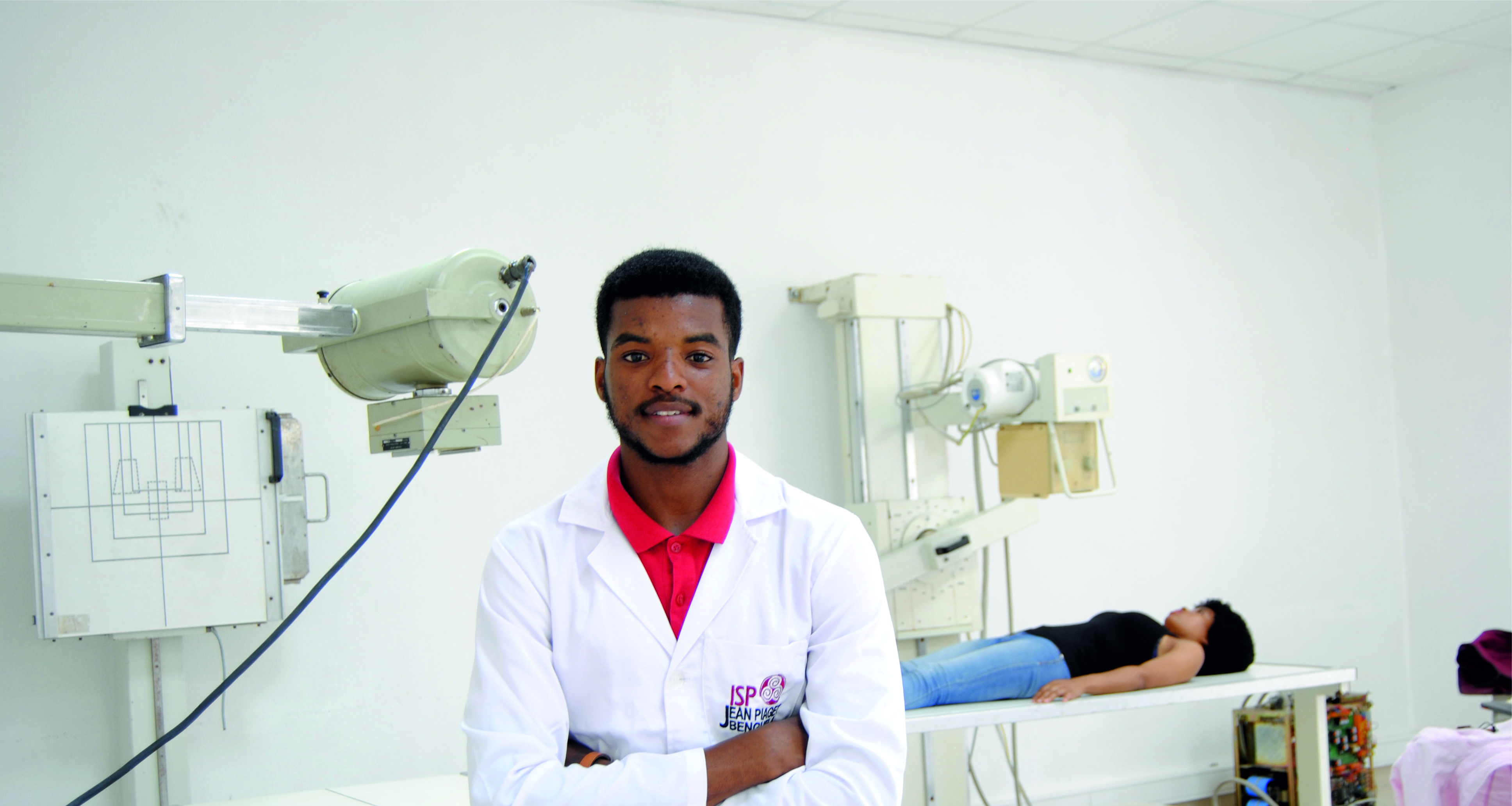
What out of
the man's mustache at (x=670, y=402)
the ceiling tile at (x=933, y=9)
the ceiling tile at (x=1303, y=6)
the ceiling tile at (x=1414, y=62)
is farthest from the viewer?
the ceiling tile at (x=1414, y=62)

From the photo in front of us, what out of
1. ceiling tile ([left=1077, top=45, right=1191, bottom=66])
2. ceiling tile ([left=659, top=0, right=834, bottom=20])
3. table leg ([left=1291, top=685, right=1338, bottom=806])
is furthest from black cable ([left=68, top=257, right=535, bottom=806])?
ceiling tile ([left=1077, top=45, right=1191, bottom=66])

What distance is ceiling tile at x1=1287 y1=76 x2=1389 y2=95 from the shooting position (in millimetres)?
4414

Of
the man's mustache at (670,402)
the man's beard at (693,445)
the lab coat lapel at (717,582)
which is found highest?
the man's mustache at (670,402)

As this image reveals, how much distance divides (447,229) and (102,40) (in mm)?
911

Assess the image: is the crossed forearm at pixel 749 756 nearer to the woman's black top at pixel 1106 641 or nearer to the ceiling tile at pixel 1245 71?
the woman's black top at pixel 1106 641

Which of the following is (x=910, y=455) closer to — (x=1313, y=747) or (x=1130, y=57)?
(x=1313, y=747)

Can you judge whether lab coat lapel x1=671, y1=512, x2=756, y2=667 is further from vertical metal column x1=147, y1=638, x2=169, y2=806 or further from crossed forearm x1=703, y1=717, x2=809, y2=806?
vertical metal column x1=147, y1=638, x2=169, y2=806

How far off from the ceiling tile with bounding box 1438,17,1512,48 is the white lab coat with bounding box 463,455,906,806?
3.71 metres

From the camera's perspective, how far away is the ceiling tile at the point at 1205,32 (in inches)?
147

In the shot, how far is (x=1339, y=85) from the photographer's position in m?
4.48

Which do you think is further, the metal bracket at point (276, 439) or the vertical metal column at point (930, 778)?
the vertical metal column at point (930, 778)

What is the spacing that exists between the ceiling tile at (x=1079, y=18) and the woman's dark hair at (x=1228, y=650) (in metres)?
1.89

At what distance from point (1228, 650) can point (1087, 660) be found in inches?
16.1

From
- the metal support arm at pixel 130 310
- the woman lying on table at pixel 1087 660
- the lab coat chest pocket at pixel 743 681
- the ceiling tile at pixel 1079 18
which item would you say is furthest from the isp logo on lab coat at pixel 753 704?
the ceiling tile at pixel 1079 18
